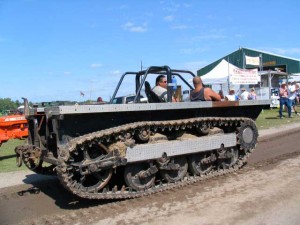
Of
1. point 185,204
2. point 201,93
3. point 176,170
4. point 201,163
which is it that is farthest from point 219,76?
point 185,204

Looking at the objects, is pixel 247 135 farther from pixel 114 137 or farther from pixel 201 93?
pixel 114 137

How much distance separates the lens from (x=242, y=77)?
22562 mm

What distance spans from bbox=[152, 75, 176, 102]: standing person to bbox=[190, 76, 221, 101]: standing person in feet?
1.89

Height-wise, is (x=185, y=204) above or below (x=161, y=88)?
below

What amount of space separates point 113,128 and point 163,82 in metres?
2.19

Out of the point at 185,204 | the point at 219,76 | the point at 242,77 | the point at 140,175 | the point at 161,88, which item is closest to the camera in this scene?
the point at 185,204

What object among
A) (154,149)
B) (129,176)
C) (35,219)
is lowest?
(35,219)

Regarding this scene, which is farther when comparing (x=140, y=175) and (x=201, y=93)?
(x=201, y=93)

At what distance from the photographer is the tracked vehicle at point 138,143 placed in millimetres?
6141

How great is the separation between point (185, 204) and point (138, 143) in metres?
1.30

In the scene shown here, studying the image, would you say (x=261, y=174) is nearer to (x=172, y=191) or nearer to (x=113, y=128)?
(x=172, y=191)

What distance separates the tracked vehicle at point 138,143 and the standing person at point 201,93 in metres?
0.25

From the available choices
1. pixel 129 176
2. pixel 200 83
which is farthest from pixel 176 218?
pixel 200 83

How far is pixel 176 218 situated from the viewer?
5.57 m
